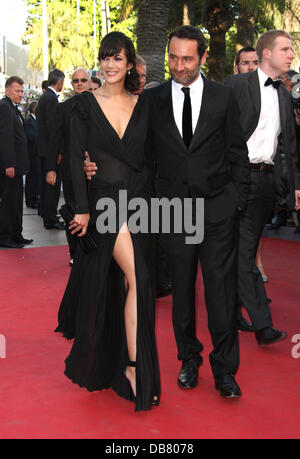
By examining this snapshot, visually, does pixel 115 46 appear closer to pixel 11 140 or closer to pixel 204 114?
pixel 204 114

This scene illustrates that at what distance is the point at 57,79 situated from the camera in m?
10.4

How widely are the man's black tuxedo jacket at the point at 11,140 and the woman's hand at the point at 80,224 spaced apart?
5372 millimetres

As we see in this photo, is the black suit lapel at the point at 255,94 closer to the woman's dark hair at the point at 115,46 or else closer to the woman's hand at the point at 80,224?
the woman's dark hair at the point at 115,46

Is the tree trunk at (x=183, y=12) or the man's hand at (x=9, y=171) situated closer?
the man's hand at (x=9, y=171)

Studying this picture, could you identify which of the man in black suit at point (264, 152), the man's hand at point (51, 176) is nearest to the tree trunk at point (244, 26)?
the man's hand at point (51, 176)

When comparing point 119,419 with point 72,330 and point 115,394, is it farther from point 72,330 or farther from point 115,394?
point 72,330

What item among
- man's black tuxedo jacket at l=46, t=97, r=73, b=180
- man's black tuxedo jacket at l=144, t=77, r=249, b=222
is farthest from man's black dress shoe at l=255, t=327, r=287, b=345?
man's black tuxedo jacket at l=46, t=97, r=73, b=180

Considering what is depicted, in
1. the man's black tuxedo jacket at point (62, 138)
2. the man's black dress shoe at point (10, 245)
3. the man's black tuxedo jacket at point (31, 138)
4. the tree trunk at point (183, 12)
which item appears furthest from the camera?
the tree trunk at point (183, 12)

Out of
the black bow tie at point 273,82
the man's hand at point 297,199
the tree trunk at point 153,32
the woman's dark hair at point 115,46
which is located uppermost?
the tree trunk at point 153,32

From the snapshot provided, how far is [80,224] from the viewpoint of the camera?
12.2ft

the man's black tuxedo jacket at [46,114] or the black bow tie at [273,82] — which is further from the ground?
the black bow tie at [273,82]

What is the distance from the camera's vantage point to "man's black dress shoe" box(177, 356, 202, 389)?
406cm

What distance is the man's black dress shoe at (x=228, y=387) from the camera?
3.88 meters

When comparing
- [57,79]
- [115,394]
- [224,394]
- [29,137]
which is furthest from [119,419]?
[29,137]
